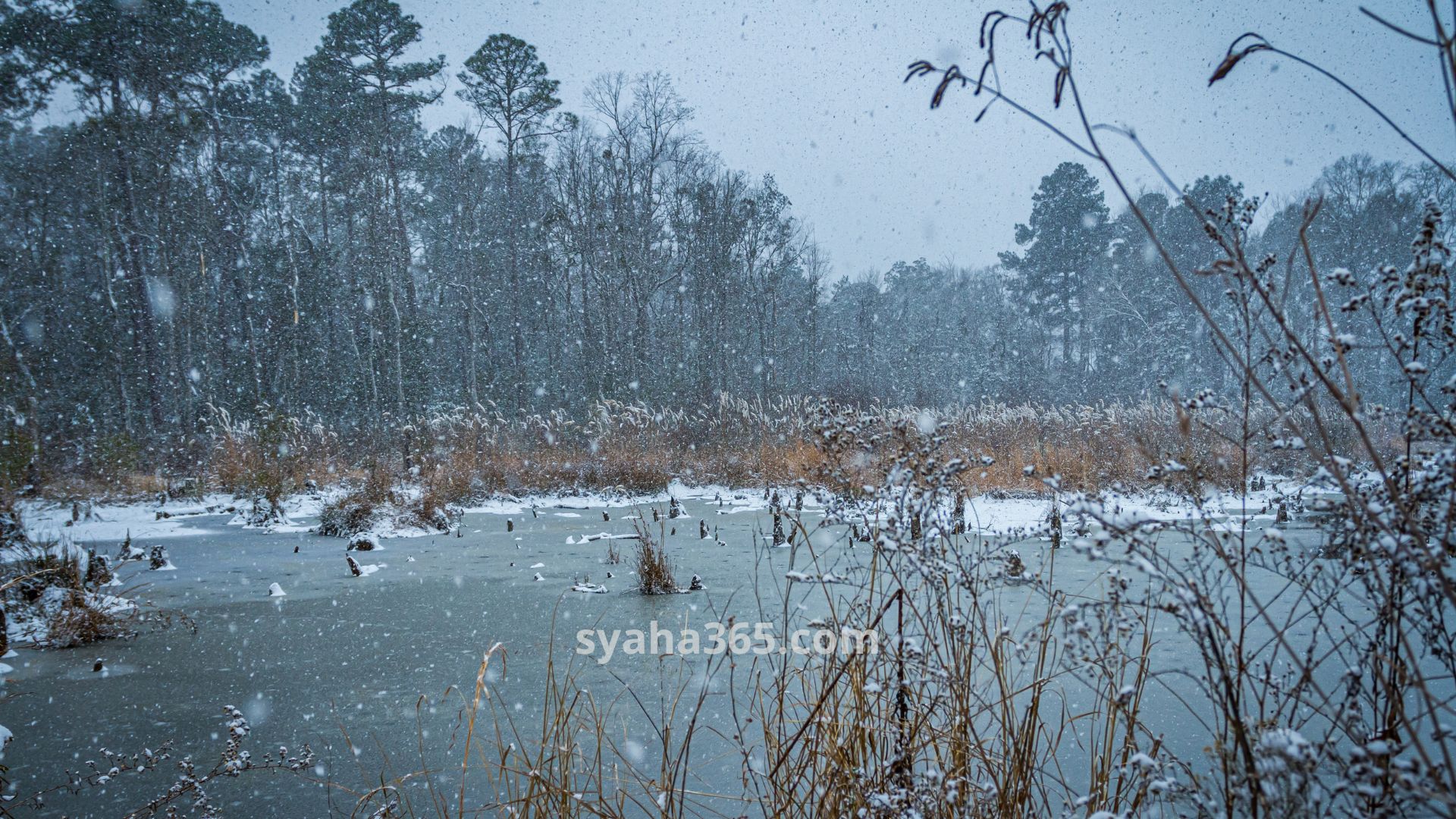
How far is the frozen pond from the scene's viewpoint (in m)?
2.60

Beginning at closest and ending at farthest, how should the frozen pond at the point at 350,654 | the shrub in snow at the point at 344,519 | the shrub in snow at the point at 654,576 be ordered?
the frozen pond at the point at 350,654, the shrub in snow at the point at 654,576, the shrub in snow at the point at 344,519

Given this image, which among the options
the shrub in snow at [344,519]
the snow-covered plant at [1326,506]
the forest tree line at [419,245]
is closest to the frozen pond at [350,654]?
the shrub in snow at [344,519]

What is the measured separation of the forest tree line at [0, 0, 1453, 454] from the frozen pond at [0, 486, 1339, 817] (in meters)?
5.47

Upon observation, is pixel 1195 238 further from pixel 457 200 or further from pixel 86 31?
pixel 86 31

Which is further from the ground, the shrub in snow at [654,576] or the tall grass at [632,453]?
the tall grass at [632,453]

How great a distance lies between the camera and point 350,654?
3838mm

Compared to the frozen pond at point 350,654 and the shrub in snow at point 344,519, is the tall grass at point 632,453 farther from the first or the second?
the frozen pond at point 350,654

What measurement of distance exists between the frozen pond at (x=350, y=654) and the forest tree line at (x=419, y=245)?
5472 millimetres

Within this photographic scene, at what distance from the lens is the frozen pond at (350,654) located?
2.60 meters

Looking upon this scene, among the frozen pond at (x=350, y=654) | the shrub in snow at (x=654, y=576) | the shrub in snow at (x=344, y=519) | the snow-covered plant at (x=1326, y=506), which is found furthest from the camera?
the shrub in snow at (x=344, y=519)

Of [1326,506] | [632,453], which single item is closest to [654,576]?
[1326,506]

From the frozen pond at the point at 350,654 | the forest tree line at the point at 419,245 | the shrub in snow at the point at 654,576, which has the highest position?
the forest tree line at the point at 419,245

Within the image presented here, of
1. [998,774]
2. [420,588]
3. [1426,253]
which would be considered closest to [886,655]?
[998,774]

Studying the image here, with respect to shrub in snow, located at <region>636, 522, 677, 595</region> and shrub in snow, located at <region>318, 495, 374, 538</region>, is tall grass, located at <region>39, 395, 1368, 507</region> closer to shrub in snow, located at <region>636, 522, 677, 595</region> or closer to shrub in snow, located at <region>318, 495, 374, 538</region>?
shrub in snow, located at <region>318, 495, 374, 538</region>
